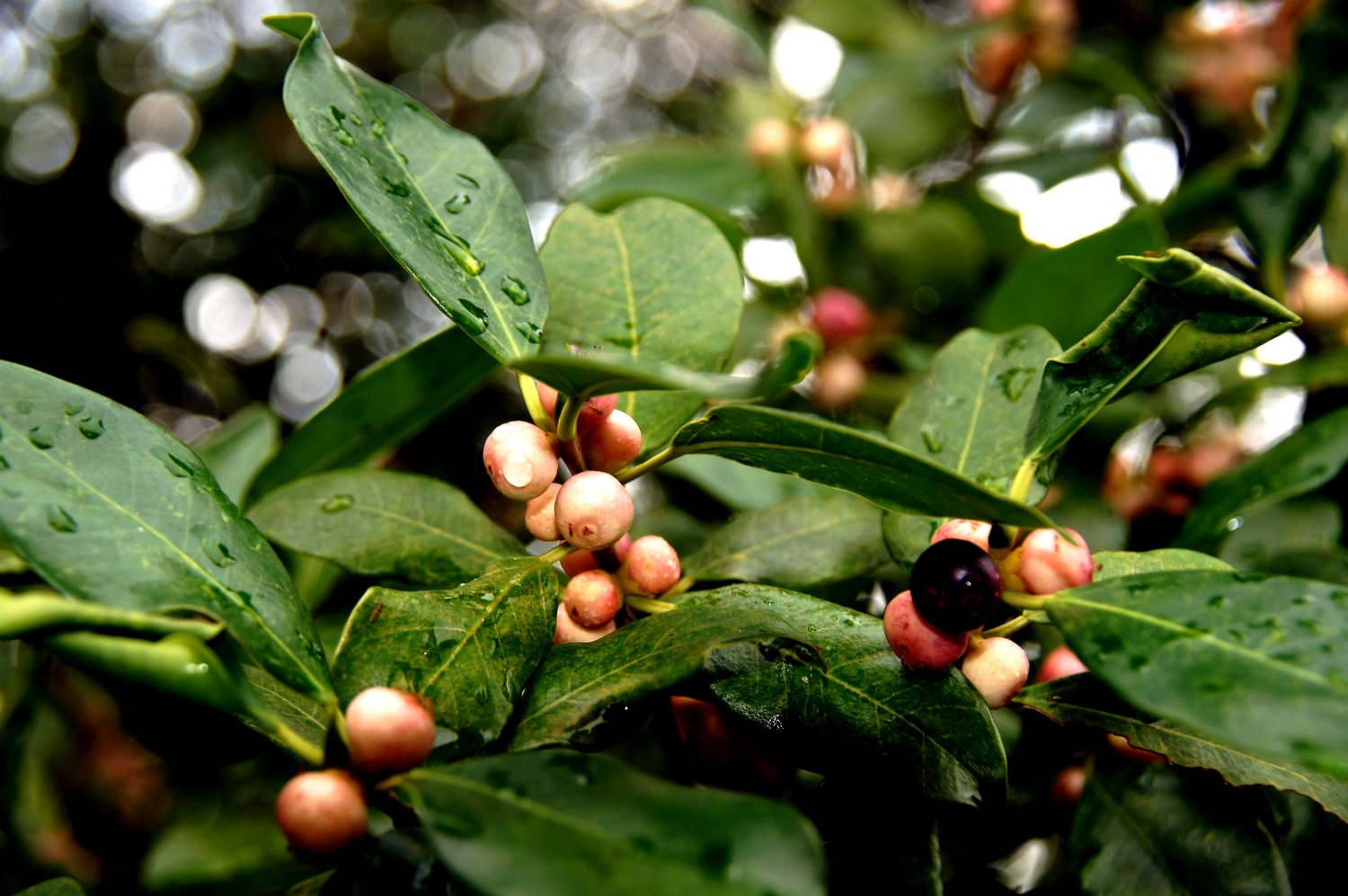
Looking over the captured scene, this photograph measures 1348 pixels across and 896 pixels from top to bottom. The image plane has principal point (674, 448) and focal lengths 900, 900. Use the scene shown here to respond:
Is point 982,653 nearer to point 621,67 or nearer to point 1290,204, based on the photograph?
point 1290,204

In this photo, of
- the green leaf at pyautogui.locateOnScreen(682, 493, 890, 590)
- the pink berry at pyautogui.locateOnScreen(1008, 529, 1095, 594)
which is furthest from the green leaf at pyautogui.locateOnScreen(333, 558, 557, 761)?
the pink berry at pyautogui.locateOnScreen(1008, 529, 1095, 594)

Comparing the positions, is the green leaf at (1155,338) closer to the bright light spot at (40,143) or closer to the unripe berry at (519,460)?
the unripe berry at (519,460)

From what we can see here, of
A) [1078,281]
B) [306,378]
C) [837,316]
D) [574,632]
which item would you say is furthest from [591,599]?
[306,378]

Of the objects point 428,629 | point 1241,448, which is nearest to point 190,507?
point 428,629

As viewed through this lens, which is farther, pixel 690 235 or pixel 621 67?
pixel 621 67

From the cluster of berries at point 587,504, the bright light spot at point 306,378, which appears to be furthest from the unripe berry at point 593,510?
the bright light spot at point 306,378

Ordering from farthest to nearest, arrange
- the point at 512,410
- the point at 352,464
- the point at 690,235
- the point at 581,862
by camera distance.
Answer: the point at 512,410 → the point at 352,464 → the point at 690,235 → the point at 581,862

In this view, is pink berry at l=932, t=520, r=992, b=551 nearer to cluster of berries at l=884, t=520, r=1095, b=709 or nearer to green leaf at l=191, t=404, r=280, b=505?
cluster of berries at l=884, t=520, r=1095, b=709
